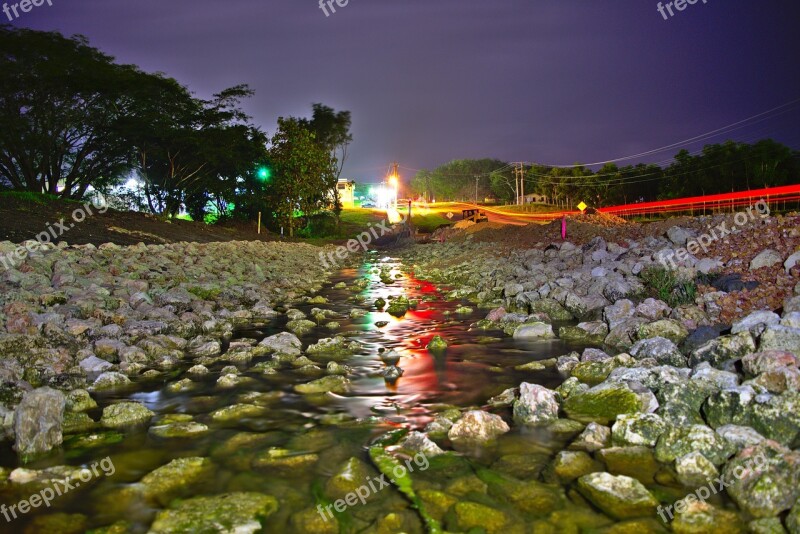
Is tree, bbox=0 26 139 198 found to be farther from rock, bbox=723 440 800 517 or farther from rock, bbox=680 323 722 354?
rock, bbox=723 440 800 517

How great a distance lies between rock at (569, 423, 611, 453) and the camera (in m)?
4.98

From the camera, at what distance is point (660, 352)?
7.07 metres

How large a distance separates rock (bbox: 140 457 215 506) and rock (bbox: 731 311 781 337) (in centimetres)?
627

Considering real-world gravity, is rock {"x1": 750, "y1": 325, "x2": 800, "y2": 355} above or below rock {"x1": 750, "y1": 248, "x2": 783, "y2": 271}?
below

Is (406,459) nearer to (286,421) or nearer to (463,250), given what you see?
(286,421)

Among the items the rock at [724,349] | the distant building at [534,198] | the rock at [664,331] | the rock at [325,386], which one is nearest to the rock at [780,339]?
the rock at [724,349]

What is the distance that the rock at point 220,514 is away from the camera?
12.4 feet

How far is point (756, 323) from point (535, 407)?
3.42 m

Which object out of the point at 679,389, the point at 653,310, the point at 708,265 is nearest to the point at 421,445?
the point at 679,389

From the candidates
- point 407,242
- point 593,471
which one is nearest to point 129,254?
point 593,471

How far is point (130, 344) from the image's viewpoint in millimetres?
8508

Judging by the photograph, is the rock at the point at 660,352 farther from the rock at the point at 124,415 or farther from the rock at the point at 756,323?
the rock at the point at 124,415

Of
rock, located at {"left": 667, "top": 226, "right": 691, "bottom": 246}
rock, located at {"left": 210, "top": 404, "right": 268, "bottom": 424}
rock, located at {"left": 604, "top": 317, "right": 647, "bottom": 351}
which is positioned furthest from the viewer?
rock, located at {"left": 667, "top": 226, "right": 691, "bottom": 246}

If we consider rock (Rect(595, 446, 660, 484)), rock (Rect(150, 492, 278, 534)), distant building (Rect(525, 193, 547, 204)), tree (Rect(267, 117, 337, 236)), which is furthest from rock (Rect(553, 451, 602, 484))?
distant building (Rect(525, 193, 547, 204))
